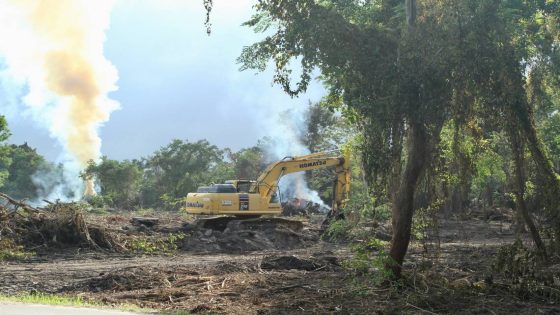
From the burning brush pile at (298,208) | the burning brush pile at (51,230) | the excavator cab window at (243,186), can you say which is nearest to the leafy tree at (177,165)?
the burning brush pile at (298,208)

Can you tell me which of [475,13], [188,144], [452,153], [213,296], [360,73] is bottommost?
[213,296]

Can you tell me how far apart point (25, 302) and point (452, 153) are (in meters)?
8.37

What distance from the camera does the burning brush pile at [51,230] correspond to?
21.1 metres

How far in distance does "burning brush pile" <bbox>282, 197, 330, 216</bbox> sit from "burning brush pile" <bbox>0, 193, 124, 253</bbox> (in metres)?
20.0

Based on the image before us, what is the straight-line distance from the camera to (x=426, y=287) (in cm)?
1191

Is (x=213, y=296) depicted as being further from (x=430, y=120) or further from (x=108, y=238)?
(x=108, y=238)

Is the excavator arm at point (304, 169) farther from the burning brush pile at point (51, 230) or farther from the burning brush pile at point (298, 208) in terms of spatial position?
the burning brush pile at point (298, 208)

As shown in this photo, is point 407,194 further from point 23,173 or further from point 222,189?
point 23,173

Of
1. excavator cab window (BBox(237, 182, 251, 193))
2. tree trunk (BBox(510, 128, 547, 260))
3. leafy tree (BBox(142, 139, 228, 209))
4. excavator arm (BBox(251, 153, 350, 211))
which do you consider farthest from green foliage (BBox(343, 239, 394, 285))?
leafy tree (BBox(142, 139, 228, 209))

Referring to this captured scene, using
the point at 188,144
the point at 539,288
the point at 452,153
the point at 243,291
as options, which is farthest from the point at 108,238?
the point at 188,144

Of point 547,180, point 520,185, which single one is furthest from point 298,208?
point 547,180

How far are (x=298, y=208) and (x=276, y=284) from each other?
2918 centimetres

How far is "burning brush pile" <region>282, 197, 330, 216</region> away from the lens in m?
42.2

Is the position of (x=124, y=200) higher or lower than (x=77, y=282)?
higher
